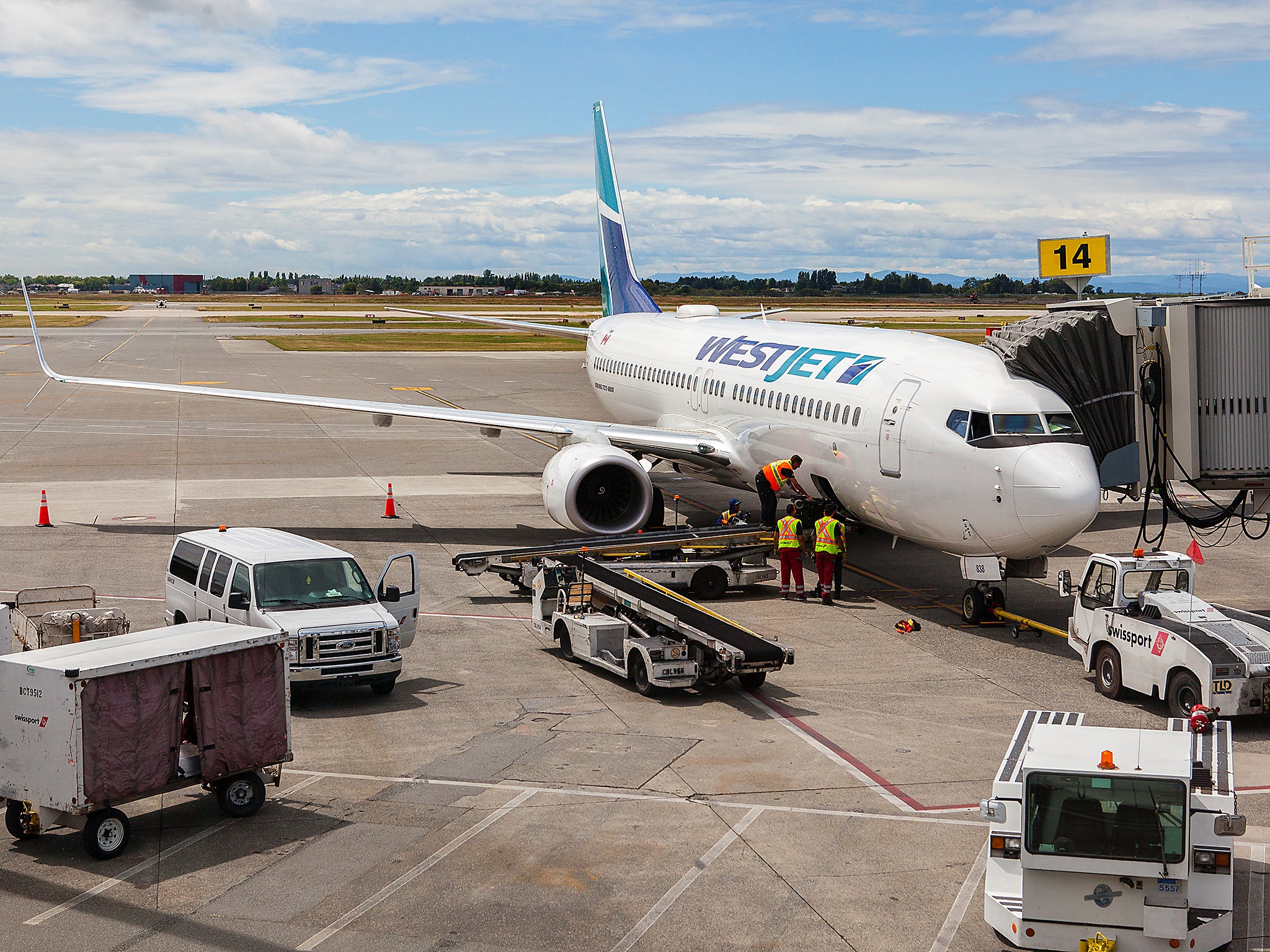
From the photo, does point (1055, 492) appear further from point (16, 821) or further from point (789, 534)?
point (16, 821)

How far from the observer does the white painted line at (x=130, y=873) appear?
11.1 metres

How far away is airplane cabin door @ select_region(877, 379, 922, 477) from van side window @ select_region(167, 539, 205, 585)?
11.3m

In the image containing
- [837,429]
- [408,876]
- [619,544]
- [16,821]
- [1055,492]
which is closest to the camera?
[408,876]

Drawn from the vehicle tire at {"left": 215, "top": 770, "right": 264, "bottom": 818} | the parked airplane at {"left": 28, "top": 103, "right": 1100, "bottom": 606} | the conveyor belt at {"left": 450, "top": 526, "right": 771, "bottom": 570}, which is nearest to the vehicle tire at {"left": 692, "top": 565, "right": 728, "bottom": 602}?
the conveyor belt at {"left": 450, "top": 526, "right": 771, "bottom": 570}

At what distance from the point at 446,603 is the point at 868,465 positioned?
8123 mm

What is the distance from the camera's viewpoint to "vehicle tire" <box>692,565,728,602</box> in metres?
24.0

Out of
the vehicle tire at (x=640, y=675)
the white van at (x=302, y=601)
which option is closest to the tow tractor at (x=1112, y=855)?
the vehicle tire at (x=640, y=675)

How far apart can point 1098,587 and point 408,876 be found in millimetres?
11371

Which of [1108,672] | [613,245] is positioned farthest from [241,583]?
[613,245]

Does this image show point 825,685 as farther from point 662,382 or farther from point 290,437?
point 290,437

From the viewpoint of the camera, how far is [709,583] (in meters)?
24.1

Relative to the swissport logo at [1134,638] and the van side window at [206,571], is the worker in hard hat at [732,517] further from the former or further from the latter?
the van side window at [206,571]

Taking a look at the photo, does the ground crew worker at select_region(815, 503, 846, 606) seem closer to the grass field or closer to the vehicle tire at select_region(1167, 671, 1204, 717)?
the vehicle tire at select_region(1167, 671, 1204, 717)

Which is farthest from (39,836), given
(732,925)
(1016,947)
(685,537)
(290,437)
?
(290,437)
